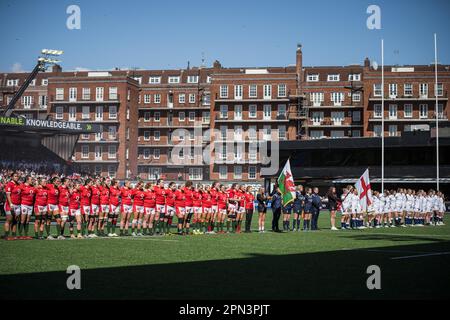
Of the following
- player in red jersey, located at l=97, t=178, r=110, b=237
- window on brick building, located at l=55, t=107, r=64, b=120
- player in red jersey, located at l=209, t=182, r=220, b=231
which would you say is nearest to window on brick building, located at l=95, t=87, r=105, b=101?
window on brick building, located at l=55, t=107, r=64, b=120

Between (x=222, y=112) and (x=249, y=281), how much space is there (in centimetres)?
9149

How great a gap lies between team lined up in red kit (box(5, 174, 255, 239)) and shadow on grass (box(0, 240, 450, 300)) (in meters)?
10.4

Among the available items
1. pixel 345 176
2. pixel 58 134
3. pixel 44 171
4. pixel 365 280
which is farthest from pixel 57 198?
pixel 345 176

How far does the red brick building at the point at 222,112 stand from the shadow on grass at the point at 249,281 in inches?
3336

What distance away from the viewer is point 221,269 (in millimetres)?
14875

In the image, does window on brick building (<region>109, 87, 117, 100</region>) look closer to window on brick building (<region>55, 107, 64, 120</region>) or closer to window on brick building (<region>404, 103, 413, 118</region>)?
window on brick building (<region>55, 107, 64, 120</region>)

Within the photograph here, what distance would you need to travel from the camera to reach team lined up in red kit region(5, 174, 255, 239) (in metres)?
24.5

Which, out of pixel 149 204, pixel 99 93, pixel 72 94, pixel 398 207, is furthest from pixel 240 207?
pixel 72 94

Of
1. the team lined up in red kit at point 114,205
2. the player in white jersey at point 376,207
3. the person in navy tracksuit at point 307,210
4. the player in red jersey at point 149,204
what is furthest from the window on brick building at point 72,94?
the player in red jersey at point 149,204

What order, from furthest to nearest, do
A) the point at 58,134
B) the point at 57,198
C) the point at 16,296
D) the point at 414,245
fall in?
the point at 58,134 → the point at 57,198 → the point at 414,245 → the point at 16,296

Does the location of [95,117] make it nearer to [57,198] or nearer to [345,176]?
[345,176]

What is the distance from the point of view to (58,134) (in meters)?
74.0

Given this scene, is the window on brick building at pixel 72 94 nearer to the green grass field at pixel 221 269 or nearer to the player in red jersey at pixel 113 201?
the player in red jersey at pixel 113 201
